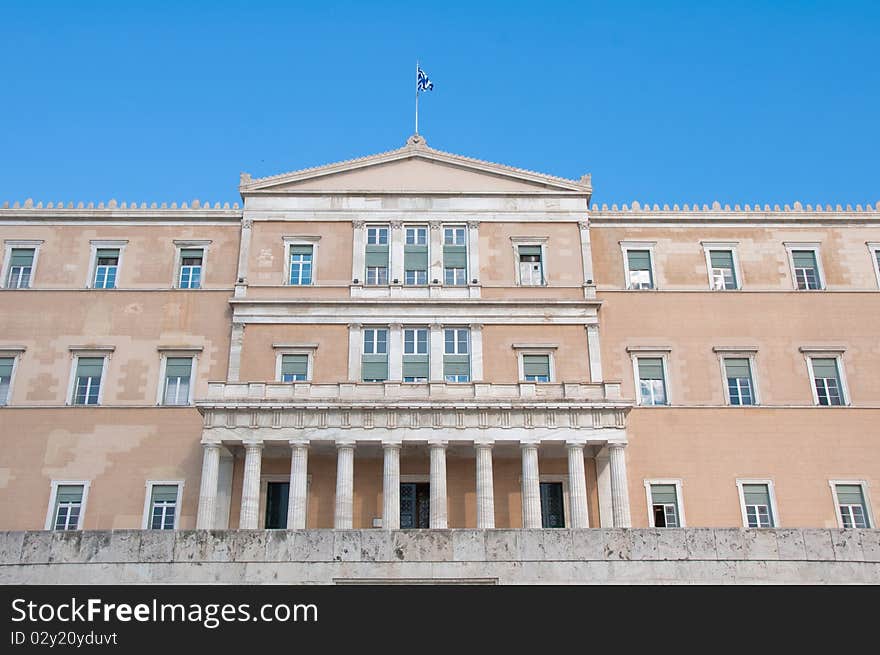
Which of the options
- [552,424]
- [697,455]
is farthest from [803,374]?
[552,424]

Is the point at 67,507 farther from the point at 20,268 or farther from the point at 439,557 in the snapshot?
the point at 439,557

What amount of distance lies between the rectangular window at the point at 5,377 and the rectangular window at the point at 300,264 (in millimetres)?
11479

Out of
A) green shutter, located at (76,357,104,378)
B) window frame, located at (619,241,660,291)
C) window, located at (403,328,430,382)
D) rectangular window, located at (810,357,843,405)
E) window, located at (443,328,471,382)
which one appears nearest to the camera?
window, located at (403,328,430,382)

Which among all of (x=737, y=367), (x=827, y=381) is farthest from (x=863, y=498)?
(x=737, y=367)

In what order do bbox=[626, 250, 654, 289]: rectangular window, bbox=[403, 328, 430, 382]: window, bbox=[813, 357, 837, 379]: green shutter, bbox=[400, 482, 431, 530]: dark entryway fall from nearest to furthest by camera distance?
bbox=[400, 482, 431, 530]: dark entryway
bbox=[403, 328, 430, 382]: window
bbox=[813, 357, 837, 379]: green shutter
bbox=[626, 250, 654, 289]: rectangular window

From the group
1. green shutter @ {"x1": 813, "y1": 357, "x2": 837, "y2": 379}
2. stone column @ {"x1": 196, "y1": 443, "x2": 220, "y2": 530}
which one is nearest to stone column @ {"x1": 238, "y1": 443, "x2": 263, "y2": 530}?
stone column @ {"x1": 196, "y1": 443, "x2": 220, "y2": 530}

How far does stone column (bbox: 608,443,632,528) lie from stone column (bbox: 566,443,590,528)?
1006mm

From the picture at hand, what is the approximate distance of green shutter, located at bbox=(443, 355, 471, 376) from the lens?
34.6 m

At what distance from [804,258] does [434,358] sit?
55.0ft

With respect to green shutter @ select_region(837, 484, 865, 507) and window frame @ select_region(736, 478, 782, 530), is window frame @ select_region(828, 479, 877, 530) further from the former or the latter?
window frame @ select_region(736, 478, 782, 530)

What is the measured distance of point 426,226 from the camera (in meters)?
37.3

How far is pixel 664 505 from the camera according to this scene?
33531 mm

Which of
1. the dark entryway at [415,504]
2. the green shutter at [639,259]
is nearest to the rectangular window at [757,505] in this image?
the green shutter at [639,259]
